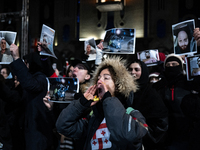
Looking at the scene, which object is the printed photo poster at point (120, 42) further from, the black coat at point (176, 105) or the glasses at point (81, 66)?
the black coat at point (176, 105)

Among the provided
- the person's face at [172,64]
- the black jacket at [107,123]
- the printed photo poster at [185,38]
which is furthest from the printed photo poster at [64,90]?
the person's face at [172,64]

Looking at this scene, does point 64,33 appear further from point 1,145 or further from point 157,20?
point 1,145

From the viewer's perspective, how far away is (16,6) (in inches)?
647

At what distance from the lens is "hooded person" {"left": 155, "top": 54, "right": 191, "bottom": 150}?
2828 millimetres

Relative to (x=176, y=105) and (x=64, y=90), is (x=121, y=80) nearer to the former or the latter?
(x=64, y=90)

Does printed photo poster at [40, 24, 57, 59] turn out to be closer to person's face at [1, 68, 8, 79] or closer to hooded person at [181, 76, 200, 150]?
hooded person at [181, 76, 200, 150]

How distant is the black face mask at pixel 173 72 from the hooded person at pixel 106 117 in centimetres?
152

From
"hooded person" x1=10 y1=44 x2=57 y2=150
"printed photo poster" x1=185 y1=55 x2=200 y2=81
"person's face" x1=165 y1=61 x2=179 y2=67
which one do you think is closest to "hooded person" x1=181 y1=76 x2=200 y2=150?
"printed photo poster" x1=185 y1=55 x2=200 y2=81

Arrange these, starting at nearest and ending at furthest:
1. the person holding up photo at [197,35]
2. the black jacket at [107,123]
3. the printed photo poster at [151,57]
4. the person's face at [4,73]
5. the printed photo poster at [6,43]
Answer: the black jacket at [107,123] < the person holding up photo at [197,35] < the printed photo poster at [6,43] < the printed photo poster at [151,57] < the person's face at [4,73]

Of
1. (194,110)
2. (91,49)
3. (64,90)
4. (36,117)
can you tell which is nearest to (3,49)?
(36,117)

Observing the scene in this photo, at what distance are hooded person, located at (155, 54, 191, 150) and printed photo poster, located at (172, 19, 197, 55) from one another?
20.6 inches

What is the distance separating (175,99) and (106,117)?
1722 mm

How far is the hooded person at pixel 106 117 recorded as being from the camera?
5.13 feet

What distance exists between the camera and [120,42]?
10.5 ft
